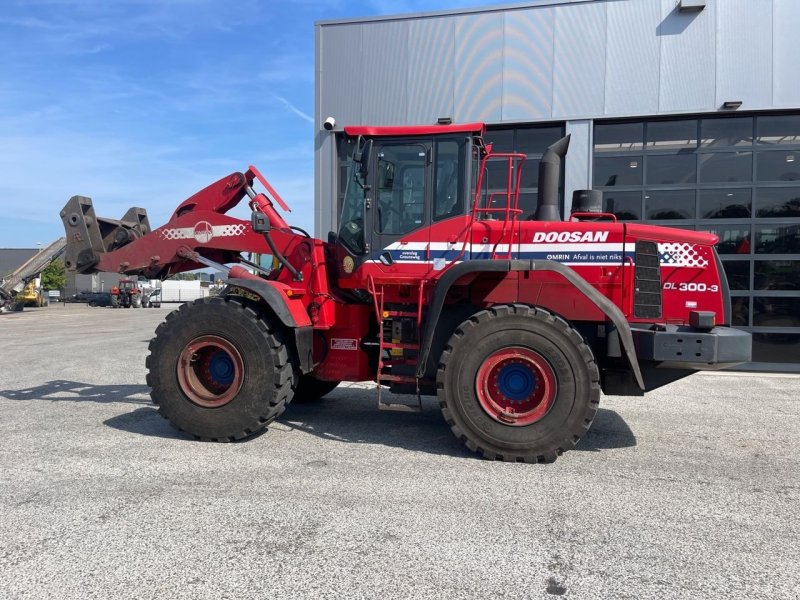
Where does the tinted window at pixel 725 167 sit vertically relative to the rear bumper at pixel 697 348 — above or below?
above

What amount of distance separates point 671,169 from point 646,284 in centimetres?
721

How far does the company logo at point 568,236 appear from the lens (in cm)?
523

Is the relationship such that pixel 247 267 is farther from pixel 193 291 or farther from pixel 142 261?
pixel 193 291

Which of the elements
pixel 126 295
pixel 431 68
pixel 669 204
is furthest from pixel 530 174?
pixel 126 295

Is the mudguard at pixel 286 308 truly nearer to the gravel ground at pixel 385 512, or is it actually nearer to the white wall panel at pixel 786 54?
the gravel ground at pixel 385 512

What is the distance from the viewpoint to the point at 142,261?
6.38m

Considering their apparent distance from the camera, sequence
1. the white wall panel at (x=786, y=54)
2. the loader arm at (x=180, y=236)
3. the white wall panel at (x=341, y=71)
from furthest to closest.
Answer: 1. the white wall panel at (x=341, y=71)
2. the white wall panel at (x=786, y=54)
3. the loader arm at (x=180, y=236)

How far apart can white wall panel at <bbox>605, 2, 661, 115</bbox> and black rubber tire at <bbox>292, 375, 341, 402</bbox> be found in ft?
27.5

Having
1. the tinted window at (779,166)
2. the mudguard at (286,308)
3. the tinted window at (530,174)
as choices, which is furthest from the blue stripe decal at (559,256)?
the tinted window at (779,166)

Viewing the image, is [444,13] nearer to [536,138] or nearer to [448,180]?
[536,138]

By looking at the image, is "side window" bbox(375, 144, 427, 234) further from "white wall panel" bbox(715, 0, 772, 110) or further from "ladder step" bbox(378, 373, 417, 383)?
"white wall panel" bbox(715, 0, 772, 110)

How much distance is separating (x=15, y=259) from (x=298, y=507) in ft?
220

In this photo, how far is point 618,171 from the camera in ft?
37.9

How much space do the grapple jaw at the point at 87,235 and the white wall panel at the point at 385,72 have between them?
6.86 metres
